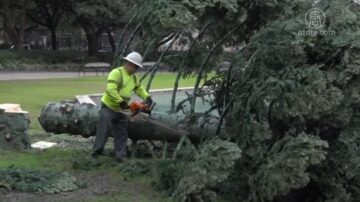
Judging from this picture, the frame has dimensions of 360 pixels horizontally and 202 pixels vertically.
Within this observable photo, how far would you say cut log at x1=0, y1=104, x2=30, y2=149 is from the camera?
29.4 feet

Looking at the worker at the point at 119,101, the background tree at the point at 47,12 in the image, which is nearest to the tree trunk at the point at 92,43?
the background tree at the point at 47,12

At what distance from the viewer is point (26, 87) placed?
807 inches

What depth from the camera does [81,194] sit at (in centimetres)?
659

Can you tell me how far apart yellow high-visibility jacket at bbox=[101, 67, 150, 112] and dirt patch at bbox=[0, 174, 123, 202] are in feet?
3.55

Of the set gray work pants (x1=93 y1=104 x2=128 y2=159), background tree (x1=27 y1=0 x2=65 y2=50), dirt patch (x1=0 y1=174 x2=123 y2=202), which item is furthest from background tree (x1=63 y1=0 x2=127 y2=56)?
dirt patch (x1=0 y1=174 x2=123 y2=202)

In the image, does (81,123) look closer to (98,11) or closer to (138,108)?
(138,108)

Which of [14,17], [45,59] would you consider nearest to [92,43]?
[45,59]

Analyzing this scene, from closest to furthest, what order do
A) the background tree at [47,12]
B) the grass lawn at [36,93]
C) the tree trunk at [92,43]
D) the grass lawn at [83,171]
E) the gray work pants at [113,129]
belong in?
1. the grass lawn at [83,171]
2. the gray work pants at [113,129]
3. the grass lawn at [36,93]
4. the background tree at [47,12]
5. the tree trunk at [92,43]

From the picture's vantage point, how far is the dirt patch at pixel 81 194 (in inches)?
248

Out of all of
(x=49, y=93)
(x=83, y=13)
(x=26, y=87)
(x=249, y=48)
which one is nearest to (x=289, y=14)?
(x=249, y=48)

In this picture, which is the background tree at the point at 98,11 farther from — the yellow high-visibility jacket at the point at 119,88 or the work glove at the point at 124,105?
the work glove at the point at 124,105

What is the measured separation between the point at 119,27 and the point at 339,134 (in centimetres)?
3350

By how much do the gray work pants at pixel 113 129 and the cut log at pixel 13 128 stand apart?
132 centimetres

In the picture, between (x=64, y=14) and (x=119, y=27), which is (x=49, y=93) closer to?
(x=119, y=27)
